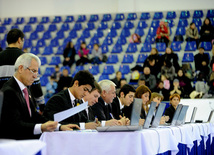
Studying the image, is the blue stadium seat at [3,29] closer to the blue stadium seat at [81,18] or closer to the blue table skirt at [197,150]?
the blue stadium seat at [81,18]

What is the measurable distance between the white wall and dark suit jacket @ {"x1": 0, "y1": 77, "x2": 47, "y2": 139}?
1205 cm

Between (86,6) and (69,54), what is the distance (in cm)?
270

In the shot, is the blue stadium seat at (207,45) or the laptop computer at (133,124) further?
the blue stadium seat at (207,45)

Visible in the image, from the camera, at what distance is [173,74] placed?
38.7 ft

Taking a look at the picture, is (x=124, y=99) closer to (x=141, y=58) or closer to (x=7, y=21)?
(x=141, y=58)

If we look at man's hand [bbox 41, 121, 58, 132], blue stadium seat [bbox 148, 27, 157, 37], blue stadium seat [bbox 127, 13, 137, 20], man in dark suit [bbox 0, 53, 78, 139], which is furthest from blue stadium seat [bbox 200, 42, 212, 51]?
man's hand [bbox 41, 121, 58, 132]

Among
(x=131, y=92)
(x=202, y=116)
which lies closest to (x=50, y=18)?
(x=202, y=116)

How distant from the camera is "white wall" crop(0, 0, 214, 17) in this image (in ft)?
47.5

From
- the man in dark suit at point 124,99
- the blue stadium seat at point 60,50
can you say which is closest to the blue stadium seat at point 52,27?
the blue stadium seat at point 60,50

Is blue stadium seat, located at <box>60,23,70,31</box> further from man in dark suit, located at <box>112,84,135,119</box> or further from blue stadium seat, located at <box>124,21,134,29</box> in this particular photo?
man in dark suit, located at <box>112,84,135,119</box>

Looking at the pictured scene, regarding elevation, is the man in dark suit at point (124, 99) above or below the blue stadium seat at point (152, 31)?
below

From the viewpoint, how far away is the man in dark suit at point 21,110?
8.98 ft

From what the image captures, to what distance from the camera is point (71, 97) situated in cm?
379

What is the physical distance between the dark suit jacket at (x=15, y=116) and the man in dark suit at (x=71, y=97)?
546mm
